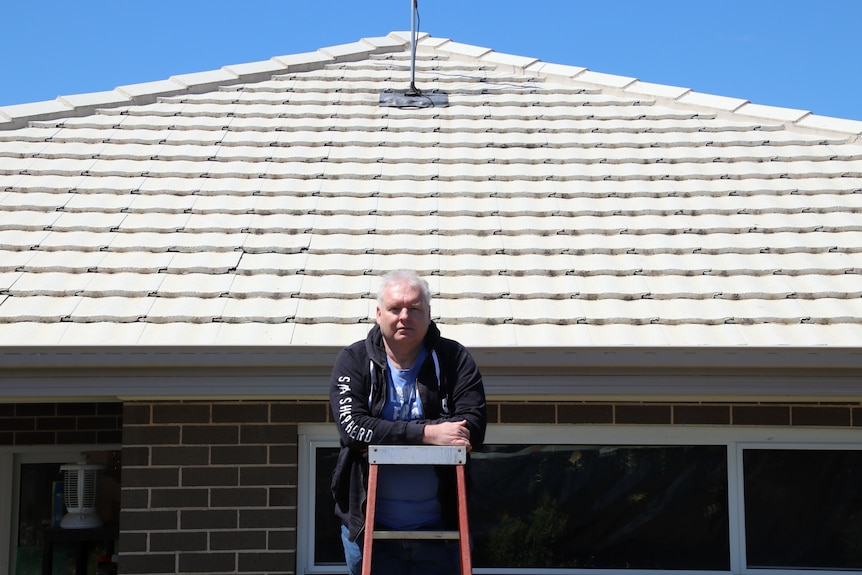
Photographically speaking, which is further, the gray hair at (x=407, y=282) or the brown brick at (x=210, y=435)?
the brown brick at (x=210, y=435)

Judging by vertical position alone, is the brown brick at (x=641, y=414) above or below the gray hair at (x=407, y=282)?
below

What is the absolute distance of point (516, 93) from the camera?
870cm

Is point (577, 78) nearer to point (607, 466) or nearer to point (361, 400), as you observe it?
point (607, 466)

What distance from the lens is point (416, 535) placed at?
346 cm

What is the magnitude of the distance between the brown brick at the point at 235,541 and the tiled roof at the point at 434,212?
1.16 m

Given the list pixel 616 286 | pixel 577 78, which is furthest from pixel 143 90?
pixel 616 286

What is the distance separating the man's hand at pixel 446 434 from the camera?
3375mm

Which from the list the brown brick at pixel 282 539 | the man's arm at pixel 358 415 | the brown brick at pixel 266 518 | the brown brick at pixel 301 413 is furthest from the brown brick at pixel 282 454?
the man's arm at pixel 358 415

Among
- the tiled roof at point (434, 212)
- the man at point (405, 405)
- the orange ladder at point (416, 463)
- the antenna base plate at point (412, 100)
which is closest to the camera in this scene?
the orange ladder at point (416, 463)

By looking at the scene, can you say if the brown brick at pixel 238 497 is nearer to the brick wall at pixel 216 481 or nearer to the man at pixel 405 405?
the brick wall at pixel 216 481

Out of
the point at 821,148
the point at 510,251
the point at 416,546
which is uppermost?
the point at 821,148

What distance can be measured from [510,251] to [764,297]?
1.51 meters

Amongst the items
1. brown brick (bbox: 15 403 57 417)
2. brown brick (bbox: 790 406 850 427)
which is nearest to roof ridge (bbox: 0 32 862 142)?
brown brick (bbox: 15 403 57 417)

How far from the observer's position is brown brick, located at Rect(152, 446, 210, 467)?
546 centimetres
